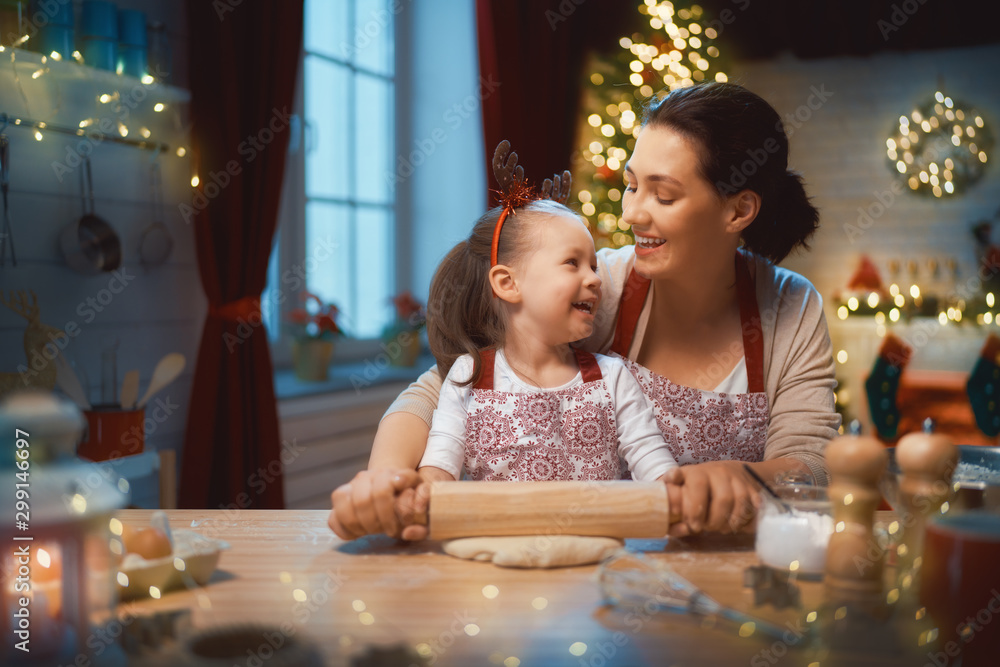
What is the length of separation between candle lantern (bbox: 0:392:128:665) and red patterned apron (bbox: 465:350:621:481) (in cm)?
79

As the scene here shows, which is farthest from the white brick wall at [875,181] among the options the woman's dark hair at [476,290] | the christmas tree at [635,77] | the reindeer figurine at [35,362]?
the reindeer figurine at [35,362]

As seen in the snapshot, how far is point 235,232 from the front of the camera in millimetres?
2680

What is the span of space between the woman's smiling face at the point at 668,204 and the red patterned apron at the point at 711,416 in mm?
221

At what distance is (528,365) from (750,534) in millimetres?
561

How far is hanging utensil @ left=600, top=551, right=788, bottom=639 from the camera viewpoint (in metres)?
0.73

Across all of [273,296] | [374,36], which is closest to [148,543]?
[273,296]

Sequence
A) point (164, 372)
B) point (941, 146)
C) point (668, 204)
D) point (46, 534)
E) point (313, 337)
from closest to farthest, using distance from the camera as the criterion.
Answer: point (46, 534), point (668, 204), point (164, 372), point (313, 337), point (941, 146)

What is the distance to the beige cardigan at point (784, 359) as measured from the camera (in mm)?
1423

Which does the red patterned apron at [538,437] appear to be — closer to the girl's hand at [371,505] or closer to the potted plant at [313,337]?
the girl's hand at [371,505]

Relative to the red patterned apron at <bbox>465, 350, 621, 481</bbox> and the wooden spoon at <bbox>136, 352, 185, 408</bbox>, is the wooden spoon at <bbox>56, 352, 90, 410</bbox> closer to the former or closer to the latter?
the wooden spoon at <bbox>136, 352, 185, 408</bbox>

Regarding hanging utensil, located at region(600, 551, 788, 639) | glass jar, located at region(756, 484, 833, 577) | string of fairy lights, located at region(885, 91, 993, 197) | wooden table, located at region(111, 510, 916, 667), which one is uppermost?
string of fairy lights, located at region(885, 91, 993, 197)

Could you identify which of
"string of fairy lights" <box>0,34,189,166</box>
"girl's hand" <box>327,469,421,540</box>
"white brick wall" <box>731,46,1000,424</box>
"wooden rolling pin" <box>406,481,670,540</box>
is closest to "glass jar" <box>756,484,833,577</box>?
"wooden rolling pin" <box>406,481,670,540</box>

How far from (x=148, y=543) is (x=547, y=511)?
42 cm

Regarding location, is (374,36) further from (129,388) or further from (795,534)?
(795,534)
